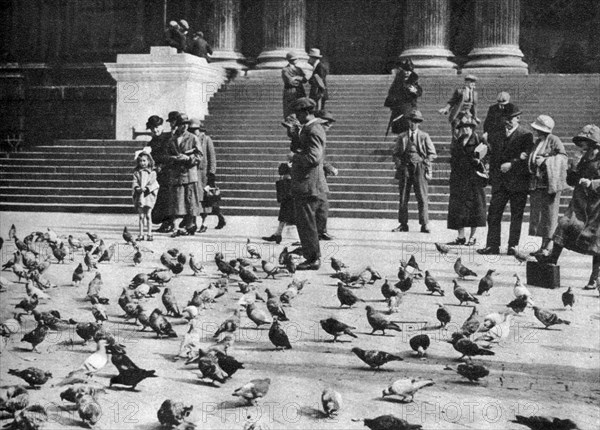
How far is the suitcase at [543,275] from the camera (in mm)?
9133

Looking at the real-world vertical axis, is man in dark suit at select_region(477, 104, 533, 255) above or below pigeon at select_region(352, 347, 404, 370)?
above

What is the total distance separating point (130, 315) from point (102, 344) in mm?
1661

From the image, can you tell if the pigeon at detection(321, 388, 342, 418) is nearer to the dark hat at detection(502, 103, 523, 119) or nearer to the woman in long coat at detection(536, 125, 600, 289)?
the woman in long coat at detection(536, 125, 600, 289)

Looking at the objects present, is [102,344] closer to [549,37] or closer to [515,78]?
[515,78]

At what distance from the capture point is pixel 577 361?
6.34 metres

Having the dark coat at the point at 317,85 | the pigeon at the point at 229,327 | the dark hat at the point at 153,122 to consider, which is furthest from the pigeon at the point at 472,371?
the dark coat at the point at 317,85

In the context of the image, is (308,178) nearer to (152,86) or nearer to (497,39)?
(152,86)

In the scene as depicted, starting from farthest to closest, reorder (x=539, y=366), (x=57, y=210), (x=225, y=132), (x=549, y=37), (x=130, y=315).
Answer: (x=549, y=37) → (x=225, y=132) → (x=57, y=210) → (x=130, y=315) → (x=539, y=366)

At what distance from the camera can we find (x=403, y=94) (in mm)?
17172

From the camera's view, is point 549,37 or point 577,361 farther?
point 549,37

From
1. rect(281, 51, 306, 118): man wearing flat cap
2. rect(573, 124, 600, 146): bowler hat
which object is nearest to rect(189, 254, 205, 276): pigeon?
rect(573, 124, 600, 146): bowler hat

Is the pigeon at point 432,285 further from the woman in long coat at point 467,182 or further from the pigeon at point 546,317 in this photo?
the woman in long coat at point 467,182

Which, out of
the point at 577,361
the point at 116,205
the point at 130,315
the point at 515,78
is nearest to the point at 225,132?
the point at 116,205

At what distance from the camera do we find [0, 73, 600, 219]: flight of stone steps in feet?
54.9
